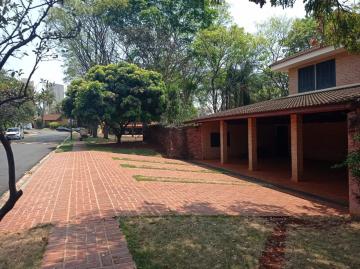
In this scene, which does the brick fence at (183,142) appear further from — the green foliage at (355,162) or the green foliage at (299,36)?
the green foliage at (299,36)

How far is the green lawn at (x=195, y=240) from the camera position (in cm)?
436

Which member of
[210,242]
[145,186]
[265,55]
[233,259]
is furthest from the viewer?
[265,55]

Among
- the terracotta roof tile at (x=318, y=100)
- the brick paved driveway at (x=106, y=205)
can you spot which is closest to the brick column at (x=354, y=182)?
the terracotta roof tile at (x=318, y=100)

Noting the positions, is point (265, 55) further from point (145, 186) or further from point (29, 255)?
point (29, 255)

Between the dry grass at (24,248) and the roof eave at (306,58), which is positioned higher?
the roof eave at (306,58)

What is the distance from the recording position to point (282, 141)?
2270 cm

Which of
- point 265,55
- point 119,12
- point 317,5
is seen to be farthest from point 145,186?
point 265,55

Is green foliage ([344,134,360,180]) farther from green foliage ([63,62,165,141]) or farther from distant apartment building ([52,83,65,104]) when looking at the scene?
green foliage ([63,62,165,141])

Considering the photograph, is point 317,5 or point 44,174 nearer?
point 317,5

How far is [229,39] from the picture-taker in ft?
118

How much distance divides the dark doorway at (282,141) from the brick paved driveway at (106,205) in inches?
441

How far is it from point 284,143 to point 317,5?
15.7 m

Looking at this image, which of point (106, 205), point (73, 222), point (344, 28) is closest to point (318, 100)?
point (344, 28)

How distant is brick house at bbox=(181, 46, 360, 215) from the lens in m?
10.3
